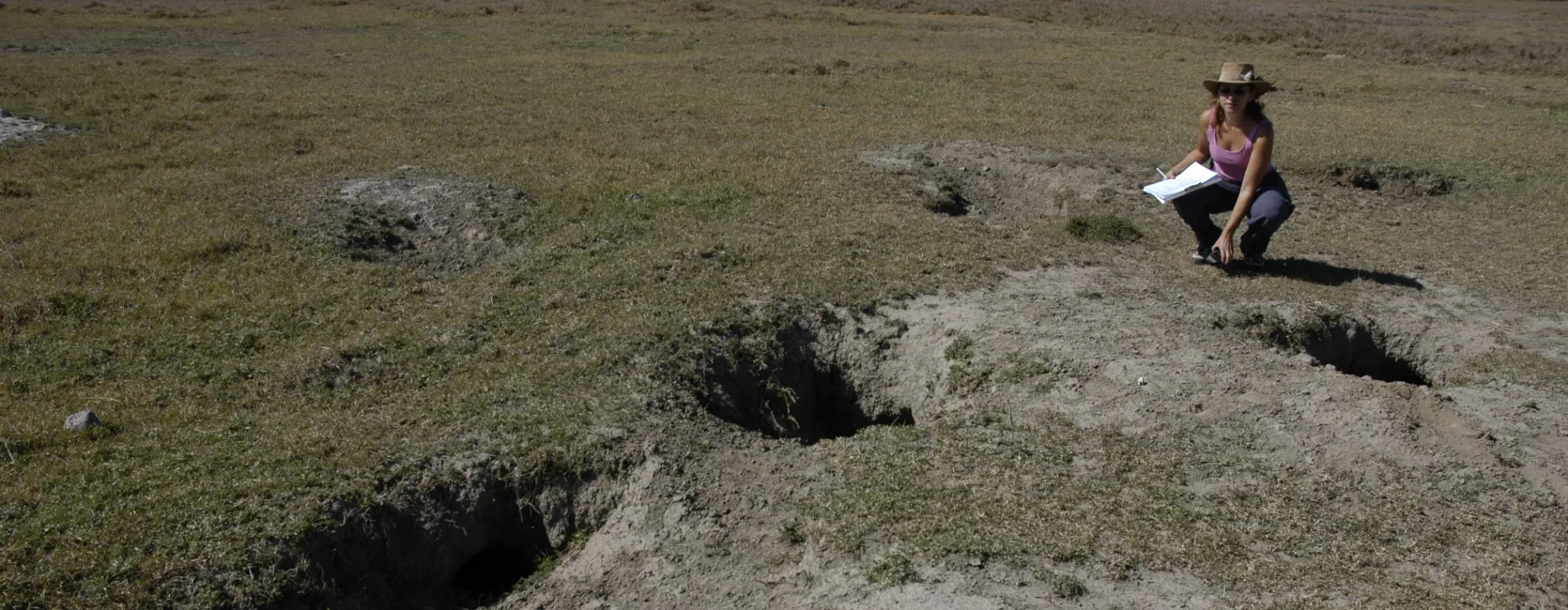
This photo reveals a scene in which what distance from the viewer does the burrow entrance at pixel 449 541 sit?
4547mm

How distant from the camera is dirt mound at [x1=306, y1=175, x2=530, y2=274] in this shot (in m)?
7.94

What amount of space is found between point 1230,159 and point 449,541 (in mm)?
5996

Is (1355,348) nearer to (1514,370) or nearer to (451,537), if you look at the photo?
(1514,370)

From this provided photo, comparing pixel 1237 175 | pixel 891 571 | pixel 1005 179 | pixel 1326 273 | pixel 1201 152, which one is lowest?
pixel 891 571

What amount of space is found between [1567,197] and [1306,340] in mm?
Result: 5713

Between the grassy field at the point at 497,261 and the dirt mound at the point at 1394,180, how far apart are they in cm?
23

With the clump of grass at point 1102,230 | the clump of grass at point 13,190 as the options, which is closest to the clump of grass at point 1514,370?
the clump of grass at point 1102,230

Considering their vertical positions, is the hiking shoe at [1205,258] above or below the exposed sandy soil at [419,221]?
above

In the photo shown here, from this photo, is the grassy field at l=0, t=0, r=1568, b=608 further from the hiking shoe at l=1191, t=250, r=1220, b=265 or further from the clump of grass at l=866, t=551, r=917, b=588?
the clump of grass at l=866, t=551, r=917, b=588

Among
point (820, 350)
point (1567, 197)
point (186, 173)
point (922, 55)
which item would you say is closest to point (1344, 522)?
point (820, 350)

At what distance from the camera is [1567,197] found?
33.8 ft

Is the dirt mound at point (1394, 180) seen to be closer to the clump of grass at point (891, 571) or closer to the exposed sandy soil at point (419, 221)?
the exposed sandy soil at point (419, 221)

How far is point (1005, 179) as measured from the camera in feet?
34.3

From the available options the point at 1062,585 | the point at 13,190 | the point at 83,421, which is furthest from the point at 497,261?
the point at 1062,585
